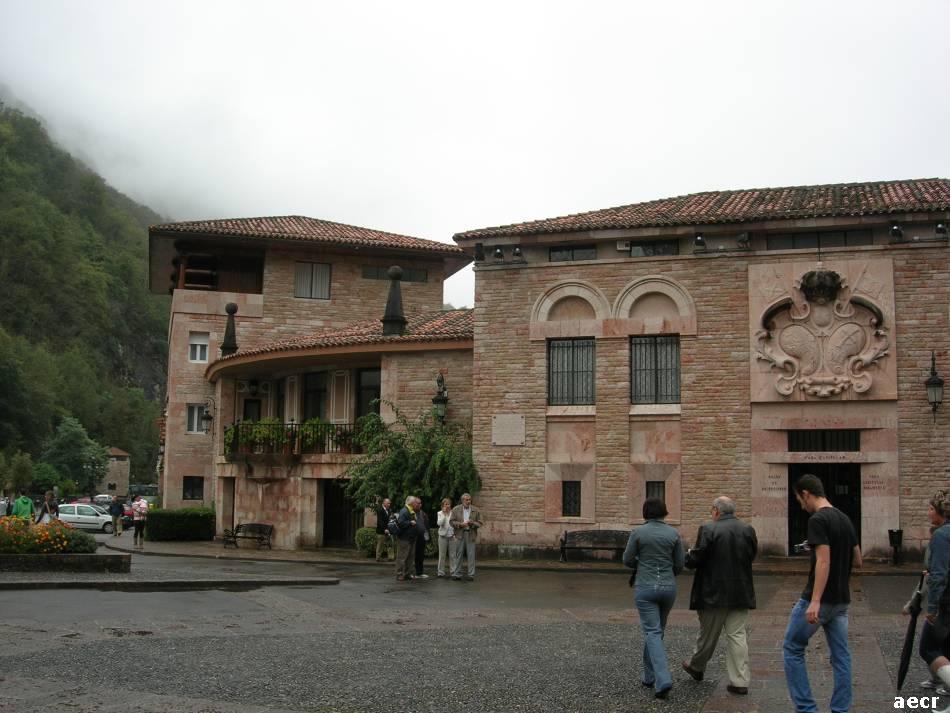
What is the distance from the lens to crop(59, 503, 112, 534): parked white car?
4688 cm

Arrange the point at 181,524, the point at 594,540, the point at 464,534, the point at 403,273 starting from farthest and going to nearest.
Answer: the point at 403,273, the point at 181,524, the point at 594,540, the point at 464,534

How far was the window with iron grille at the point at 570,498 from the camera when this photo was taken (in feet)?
77.9

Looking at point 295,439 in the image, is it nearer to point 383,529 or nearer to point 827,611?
point 383,529

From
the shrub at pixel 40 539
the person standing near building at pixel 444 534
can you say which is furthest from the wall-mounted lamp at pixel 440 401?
the shrub at pixel 40 539

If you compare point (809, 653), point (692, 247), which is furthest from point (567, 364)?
point (809, 653)

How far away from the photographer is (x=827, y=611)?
742cm

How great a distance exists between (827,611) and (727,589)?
146 cm

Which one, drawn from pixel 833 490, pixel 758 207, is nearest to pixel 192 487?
pixel 758 207

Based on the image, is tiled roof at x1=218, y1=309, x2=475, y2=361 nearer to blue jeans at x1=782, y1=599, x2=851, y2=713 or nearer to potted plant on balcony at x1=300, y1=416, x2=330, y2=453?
potted plant on balcony at x1=300, y1=416, x2=330, y2=453

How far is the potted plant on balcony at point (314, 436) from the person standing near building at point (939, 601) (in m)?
21.4

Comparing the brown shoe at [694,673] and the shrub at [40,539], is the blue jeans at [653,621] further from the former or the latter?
the shrub at [40,539]

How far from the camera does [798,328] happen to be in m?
22.5

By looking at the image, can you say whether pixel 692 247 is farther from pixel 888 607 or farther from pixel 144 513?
pixel 144 513

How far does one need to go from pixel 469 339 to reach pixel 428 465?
10.5 ft
